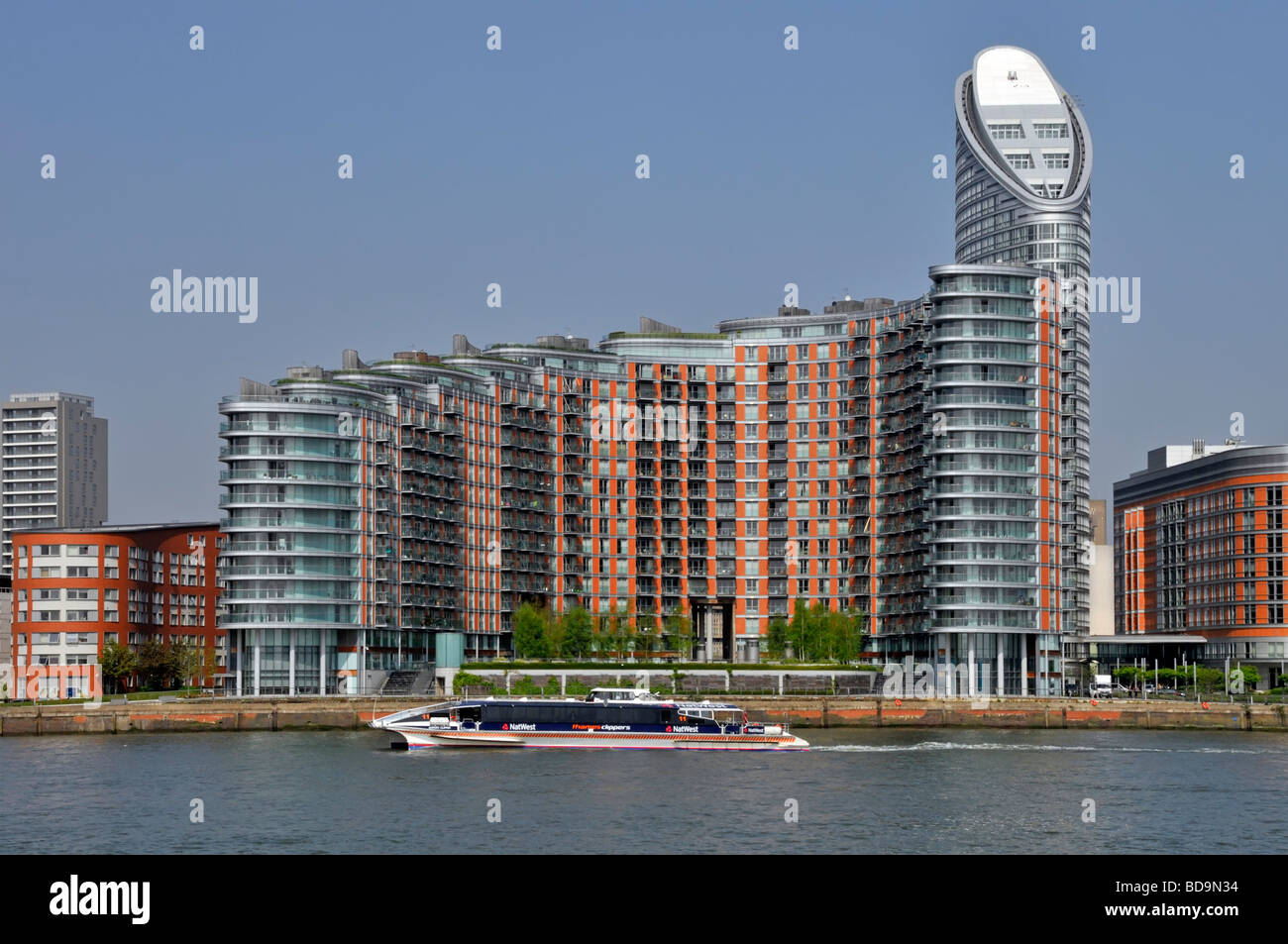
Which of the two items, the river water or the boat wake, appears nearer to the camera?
the river water

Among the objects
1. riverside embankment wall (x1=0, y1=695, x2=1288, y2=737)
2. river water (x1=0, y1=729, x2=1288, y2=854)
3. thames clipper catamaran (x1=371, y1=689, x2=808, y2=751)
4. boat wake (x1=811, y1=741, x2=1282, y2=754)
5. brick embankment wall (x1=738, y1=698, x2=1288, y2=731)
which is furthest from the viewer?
brick embankment wall (x1=738, y1=698, x2=1288, y2=731)

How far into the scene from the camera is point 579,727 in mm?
147375

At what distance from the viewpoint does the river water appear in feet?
250

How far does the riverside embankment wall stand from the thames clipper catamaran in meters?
25.3

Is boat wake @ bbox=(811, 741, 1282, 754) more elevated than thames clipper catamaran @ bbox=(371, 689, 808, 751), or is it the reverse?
thames clipper catamaran @ bbox=(371, 689, 808, 751)

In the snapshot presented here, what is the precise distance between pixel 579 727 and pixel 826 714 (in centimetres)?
4267

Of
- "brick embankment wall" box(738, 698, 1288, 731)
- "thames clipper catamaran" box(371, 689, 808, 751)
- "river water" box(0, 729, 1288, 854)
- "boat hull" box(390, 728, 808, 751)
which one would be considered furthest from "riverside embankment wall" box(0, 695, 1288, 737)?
"boat hull" box(390, 728, 808, 751)

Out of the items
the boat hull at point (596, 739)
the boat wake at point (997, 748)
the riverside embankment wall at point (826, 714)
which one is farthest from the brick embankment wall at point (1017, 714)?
the boat wake at point (997, 748)

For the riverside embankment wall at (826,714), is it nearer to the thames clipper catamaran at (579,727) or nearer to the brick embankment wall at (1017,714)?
the brick embankment wall at (1017,714)

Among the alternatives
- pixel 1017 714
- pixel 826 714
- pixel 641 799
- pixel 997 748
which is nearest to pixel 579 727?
pixel 997 748

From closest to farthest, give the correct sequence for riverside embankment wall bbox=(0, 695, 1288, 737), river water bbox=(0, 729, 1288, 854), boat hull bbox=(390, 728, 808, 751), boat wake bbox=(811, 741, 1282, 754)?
river water bbox=(0, 729, 1288, 854) < boat wake bbox=(811, 741, 1282, 754) < boat hull bbox=(390, 728, 808, 751) < riverside embankment wall bbox=(0, 695, 1288, 737)

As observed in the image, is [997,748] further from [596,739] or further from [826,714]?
[826,714]

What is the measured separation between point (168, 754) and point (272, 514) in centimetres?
7108

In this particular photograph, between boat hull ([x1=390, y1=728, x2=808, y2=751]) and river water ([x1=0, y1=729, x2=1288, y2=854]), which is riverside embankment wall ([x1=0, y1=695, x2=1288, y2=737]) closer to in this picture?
river water ([x1=0, y1=729, x2=1288, y2=854])
